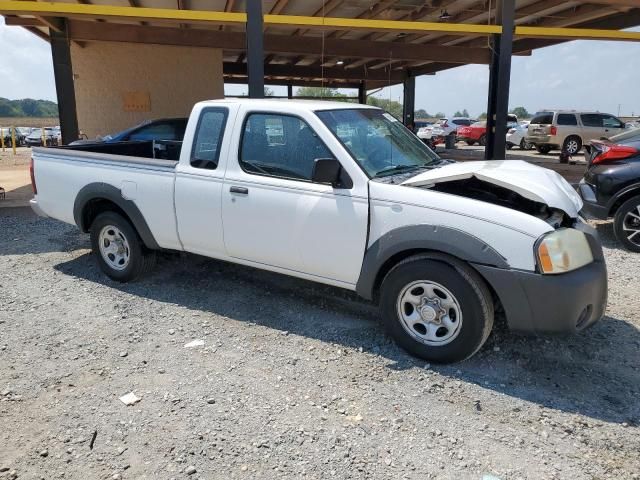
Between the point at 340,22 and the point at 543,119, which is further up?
the point at 340,22

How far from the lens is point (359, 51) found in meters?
14.1

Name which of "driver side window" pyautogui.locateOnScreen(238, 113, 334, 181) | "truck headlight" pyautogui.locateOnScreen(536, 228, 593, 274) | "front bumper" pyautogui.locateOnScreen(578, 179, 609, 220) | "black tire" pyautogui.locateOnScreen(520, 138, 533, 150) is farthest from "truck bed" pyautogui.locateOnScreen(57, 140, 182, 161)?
"black tire" pyautogui.locateOnScreen(520, 138, 533, 150)

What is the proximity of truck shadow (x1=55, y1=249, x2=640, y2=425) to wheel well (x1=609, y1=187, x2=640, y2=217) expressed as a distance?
2.83 meters

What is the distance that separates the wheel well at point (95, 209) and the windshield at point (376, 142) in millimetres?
2508

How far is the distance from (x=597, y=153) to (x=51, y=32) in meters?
10.8

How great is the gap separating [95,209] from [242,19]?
4.58 meters

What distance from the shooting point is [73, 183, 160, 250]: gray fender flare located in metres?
5.06

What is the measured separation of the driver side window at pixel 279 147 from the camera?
4.13 m

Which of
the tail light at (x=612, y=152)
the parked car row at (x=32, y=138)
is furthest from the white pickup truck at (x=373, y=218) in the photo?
the parked car row at (x=32, y=138)

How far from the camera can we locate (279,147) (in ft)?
14.1

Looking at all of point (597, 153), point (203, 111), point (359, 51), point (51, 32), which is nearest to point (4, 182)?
point (51, 32)

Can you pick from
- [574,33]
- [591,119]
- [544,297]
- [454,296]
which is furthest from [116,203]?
[591,119]

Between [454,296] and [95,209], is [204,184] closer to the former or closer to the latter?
[95,209]

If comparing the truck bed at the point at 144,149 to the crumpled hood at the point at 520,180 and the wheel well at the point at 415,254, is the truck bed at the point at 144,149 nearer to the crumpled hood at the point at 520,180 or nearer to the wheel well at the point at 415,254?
the wheel well at the point at 415,254
